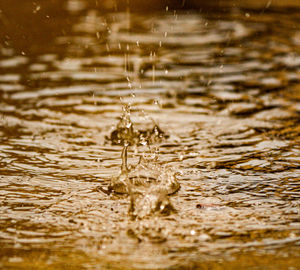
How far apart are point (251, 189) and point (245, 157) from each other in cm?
71

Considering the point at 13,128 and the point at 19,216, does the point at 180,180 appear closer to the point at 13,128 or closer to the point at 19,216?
the point at 19,216

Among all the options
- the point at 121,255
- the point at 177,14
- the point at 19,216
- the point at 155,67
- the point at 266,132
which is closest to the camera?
the point at 121,255

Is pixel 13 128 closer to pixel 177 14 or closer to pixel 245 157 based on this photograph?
pixel 245 157

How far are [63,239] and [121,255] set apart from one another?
1.27ft

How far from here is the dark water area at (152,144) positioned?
9.93 feet

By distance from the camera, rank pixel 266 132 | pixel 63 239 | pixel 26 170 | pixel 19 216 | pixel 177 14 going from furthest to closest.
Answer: pixel 177 14, pixel 266 132, pixel 26 170, pixel 19 216, pixel 63 239

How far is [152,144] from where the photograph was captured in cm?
497

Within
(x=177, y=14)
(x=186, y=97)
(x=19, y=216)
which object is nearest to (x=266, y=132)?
(x=186, y=97)

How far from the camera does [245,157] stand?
4.51 metres

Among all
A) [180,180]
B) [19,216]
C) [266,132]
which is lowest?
[19,216]

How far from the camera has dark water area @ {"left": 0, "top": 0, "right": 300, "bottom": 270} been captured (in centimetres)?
303

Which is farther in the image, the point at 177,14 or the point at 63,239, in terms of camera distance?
the point at 177,14

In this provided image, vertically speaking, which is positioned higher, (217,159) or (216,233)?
(217,159)

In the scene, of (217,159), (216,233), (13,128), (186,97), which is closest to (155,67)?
(186,97)
